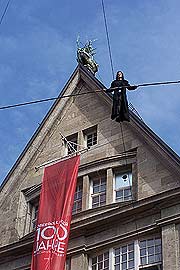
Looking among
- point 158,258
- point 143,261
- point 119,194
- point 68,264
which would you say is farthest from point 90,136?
point 158,258

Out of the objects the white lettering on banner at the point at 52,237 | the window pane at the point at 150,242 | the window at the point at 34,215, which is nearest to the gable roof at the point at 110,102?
the window at the point at 34,215

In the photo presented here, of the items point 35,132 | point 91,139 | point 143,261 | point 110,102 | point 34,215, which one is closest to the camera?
point 143,261

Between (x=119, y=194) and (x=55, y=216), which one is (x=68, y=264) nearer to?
(x=55, y=216)

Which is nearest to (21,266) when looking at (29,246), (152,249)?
(29,246)

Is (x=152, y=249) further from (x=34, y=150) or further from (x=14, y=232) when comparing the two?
(x=34, y=150)

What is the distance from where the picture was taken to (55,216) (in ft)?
81.2

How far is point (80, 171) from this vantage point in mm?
28234

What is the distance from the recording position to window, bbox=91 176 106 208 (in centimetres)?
2719

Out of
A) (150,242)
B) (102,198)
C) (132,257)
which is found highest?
(102,198)

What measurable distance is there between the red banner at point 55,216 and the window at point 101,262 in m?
1.85

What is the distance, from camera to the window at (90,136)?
29.6 metres

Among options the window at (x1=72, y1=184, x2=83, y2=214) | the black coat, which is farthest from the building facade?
the black coat

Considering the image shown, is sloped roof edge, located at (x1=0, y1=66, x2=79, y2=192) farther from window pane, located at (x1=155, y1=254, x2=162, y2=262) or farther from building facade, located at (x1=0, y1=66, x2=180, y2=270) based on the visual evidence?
window pane, located at (x1=155, y1=254, x2=162, y2=262)

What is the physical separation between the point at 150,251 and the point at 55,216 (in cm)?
334
